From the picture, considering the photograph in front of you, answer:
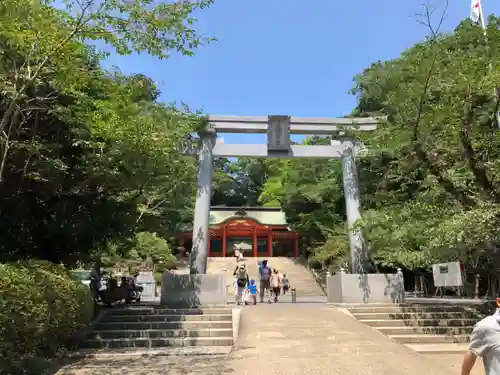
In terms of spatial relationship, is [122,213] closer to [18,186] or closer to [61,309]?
[18,186]

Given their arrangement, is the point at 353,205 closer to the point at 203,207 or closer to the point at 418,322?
the point at 203,207

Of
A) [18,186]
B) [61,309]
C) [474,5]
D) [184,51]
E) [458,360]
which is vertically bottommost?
[458,360]

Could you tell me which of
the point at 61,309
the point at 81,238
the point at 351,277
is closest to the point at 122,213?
the point at 81,238

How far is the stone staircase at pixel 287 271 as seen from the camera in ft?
80.8

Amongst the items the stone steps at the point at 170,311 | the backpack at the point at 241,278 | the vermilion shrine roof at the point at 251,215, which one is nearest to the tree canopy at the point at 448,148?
the backpack at the point at 241,278

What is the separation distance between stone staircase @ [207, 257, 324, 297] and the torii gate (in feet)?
29.7

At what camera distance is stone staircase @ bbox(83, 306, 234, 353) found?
9164mm

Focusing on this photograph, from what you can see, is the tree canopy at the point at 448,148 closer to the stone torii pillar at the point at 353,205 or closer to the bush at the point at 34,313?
the stone torii pillar at the point at 353,205

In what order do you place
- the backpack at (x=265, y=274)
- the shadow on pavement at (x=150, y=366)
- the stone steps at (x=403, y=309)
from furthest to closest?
1. the backpack at (x=265, y=274)
2. the stone steps at (x=403, y=309)
3. the shadow on pavement at (x=150, y=366)

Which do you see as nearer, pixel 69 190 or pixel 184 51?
pixel 184 51

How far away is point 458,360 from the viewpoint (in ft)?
25.0

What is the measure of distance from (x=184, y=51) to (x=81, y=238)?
556 centimetres

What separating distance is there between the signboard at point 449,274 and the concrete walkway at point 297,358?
6.21m

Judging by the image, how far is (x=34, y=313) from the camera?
6.09 m
